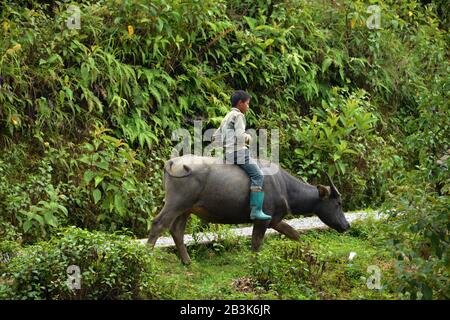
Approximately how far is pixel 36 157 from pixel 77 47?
1789 mm

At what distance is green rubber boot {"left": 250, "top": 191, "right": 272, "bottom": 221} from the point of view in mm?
10117

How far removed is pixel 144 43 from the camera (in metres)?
13.4

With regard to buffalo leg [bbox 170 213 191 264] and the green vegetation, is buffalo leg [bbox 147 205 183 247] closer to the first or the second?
buffalo leg [bbox 170 213 191 264]

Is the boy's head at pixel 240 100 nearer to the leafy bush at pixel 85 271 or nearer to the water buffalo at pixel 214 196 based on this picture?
the water buffalo at pixel 214 196

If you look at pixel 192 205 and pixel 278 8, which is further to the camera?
pixel 278 8

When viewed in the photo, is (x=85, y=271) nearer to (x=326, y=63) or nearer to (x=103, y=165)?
(x=103, y=165)

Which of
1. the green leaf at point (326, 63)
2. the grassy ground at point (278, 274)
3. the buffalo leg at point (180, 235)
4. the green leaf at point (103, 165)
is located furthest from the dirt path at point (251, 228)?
the green leaf at point (326, 63)

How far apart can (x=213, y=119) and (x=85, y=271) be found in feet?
17.7

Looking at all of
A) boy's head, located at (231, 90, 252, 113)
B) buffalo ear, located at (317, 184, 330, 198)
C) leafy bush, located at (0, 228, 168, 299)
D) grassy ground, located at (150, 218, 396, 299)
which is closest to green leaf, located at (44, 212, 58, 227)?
grassy ground, located at (150, 218, 396, 299)

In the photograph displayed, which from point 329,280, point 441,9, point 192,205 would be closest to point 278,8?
point 441,9

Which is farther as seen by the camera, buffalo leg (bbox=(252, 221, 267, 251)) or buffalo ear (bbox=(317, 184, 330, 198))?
buffalo ear (bbox=(317, 184, 330, 198))

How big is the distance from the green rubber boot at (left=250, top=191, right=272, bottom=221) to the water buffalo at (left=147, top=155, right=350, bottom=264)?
3.9 inches

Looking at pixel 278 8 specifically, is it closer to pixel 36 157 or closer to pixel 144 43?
pixel 144 43

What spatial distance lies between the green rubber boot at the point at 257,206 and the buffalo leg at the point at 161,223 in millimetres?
897
